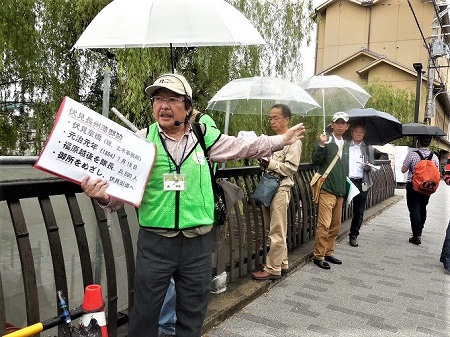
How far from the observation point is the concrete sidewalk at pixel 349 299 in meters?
3.35

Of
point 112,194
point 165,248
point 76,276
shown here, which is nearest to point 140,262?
point 165,248

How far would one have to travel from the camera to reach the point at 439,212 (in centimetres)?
1028

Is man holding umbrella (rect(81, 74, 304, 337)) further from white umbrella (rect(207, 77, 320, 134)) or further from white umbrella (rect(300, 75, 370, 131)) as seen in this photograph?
white umbrella (rect(300, 75, 370, 131))

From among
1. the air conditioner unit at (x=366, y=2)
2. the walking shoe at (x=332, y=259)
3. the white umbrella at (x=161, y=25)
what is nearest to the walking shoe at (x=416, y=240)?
the walking shoe at (x=332, y=259)

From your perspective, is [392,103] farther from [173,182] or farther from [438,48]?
[173,182]

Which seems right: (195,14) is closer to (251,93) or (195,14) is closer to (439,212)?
(251,93)

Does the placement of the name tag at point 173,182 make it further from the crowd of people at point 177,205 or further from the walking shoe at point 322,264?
the walking shoe at point 322,264

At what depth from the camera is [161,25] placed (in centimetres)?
285

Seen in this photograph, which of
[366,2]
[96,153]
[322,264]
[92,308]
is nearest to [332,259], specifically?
[322,264]

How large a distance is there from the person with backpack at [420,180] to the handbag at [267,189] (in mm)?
3088

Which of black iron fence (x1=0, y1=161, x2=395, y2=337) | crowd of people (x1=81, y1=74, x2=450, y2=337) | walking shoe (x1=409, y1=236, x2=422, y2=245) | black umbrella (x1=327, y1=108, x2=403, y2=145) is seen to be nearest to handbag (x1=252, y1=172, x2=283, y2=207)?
black iron fence (x1=0, y1=161, x2=395, y2=337)

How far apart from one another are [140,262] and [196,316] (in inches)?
17.8

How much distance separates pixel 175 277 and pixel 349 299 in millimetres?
2385

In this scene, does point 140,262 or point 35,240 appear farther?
point 35,240
